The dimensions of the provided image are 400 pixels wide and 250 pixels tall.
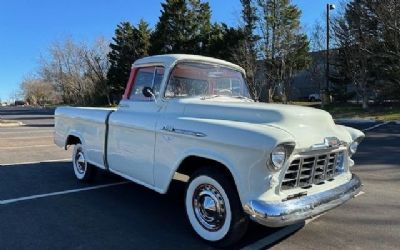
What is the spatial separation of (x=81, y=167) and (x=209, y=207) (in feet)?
12.2

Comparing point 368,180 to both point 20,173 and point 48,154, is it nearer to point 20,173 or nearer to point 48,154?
point 20,173

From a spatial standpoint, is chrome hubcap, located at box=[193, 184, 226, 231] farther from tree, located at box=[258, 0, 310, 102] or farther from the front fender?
tree, located at box=[258, 0, 310, 102]

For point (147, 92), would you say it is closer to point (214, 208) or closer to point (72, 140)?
point (214, 208)

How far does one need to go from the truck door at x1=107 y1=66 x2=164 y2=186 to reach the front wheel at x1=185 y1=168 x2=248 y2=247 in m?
0.82

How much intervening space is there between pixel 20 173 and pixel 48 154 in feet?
9.15

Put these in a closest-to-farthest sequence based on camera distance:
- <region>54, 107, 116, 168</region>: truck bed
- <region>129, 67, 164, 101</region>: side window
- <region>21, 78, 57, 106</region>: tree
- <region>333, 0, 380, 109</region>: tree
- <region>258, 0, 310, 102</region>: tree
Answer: <region>129, 67, 164, 101</region>: side window < <region>54, 107, 116, 168</region>: truck bed < <region>333, 0, 380, 109</region>: tree < <region>258, 0, 310, 102</region>: tree < <region>21, 78, 57, 106</region>: tree

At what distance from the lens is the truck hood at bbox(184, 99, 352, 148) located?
463 centimetres

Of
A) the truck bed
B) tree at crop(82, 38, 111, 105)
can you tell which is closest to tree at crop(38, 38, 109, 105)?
tree at crop(82, 38, 111, 105)

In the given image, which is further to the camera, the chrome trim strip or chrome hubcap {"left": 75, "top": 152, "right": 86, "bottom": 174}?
chrome hubcap {"left": 75, "top": 152, "right": 86, "bottom": 174}

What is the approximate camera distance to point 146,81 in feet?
20.6

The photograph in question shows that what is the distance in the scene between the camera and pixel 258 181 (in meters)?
4.27

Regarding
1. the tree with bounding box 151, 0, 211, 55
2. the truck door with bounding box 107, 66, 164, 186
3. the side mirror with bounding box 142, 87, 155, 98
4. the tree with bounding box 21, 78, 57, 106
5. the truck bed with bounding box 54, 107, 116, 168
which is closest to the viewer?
the truck door with bounding box 107, 66, 164, 186

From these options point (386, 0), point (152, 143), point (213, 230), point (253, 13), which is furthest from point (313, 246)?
point (253, 13)

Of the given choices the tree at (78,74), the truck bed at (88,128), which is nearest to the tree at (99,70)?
the tree at (78,74)
